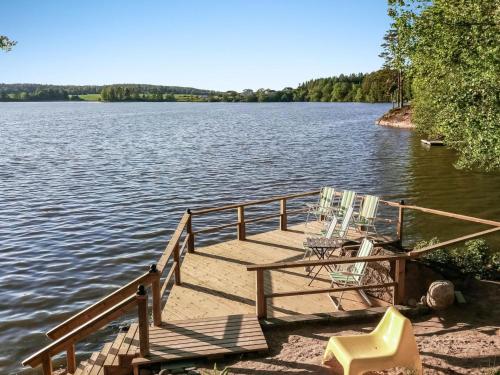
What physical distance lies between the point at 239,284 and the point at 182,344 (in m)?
2.80

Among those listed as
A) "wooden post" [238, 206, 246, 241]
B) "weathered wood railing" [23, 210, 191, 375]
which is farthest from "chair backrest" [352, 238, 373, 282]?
"wooden post" [238, 206, 246, 241]

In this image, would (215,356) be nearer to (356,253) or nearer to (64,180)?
(356,253)

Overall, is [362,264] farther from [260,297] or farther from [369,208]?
[369,208]

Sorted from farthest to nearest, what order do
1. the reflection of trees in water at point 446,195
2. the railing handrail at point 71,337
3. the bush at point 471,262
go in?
1. the reflection of trees in water at point 446,195
2. the bush at point 471,262
3. the railing handrail at point 71,337

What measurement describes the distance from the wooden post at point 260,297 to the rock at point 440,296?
2706 millimetres

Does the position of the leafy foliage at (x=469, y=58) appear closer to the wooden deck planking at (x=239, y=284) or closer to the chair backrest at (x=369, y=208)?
the chair backrest at (x=369, y=208)

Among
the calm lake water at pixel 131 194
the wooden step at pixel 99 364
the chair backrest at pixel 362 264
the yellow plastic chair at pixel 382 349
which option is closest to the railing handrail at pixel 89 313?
the wooden step at pixel 99 364

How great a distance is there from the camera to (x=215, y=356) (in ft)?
21.1

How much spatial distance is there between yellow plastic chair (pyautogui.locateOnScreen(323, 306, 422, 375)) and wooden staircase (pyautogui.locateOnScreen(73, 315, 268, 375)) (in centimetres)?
129

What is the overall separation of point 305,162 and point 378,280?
2488 centimetres

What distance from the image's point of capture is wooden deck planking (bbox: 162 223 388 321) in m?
8.21

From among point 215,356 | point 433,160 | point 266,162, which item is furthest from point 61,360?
point 433,160

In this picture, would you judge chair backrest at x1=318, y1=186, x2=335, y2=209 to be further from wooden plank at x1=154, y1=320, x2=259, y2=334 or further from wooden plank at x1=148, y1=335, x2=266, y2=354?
wooden plank at x1=148, y1=335, x2=266, y2=354

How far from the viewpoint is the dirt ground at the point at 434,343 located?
19.9 feet
